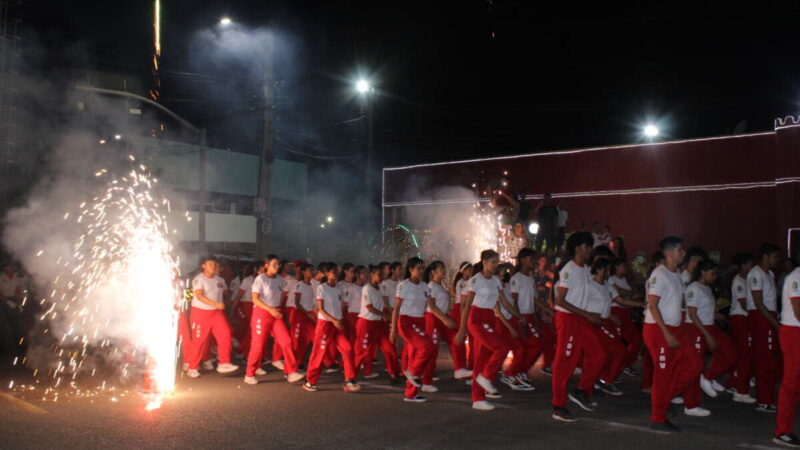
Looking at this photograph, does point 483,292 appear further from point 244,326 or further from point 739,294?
point 244,326

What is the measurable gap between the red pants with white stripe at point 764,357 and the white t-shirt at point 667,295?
75.5 inches

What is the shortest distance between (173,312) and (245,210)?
23.6m

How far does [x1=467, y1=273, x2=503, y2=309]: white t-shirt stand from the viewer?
352 inches

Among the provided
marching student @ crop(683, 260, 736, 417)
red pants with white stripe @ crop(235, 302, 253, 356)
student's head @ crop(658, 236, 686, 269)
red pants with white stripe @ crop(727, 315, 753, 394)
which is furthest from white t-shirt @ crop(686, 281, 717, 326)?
red pants with white stripe @ crop(235, 302, 253, 356)

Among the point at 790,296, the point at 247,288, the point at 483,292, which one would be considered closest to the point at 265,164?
the point at 247,288

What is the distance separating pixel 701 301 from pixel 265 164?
41.0 feet

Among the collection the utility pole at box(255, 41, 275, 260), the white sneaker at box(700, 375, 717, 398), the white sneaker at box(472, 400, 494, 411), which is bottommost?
the white sneaker at box(472, 400, 494, 411)

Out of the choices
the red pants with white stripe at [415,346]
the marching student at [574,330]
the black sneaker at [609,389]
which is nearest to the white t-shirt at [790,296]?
the marching student at [574,330]

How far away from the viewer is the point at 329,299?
1037cm

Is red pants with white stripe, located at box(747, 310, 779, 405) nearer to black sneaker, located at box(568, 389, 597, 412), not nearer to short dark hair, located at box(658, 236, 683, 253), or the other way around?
black sneaker, located at box(568, 389, 597, 412)

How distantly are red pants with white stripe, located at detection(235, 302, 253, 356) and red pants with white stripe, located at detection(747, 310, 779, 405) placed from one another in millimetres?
8058

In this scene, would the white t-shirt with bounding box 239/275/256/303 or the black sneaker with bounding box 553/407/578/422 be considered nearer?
the black sneaker with bounding box 553/407/578/422

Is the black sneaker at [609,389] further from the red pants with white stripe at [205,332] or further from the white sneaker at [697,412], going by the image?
the red pants with white stripe at [205,332]

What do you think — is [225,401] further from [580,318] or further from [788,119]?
[788,119]
